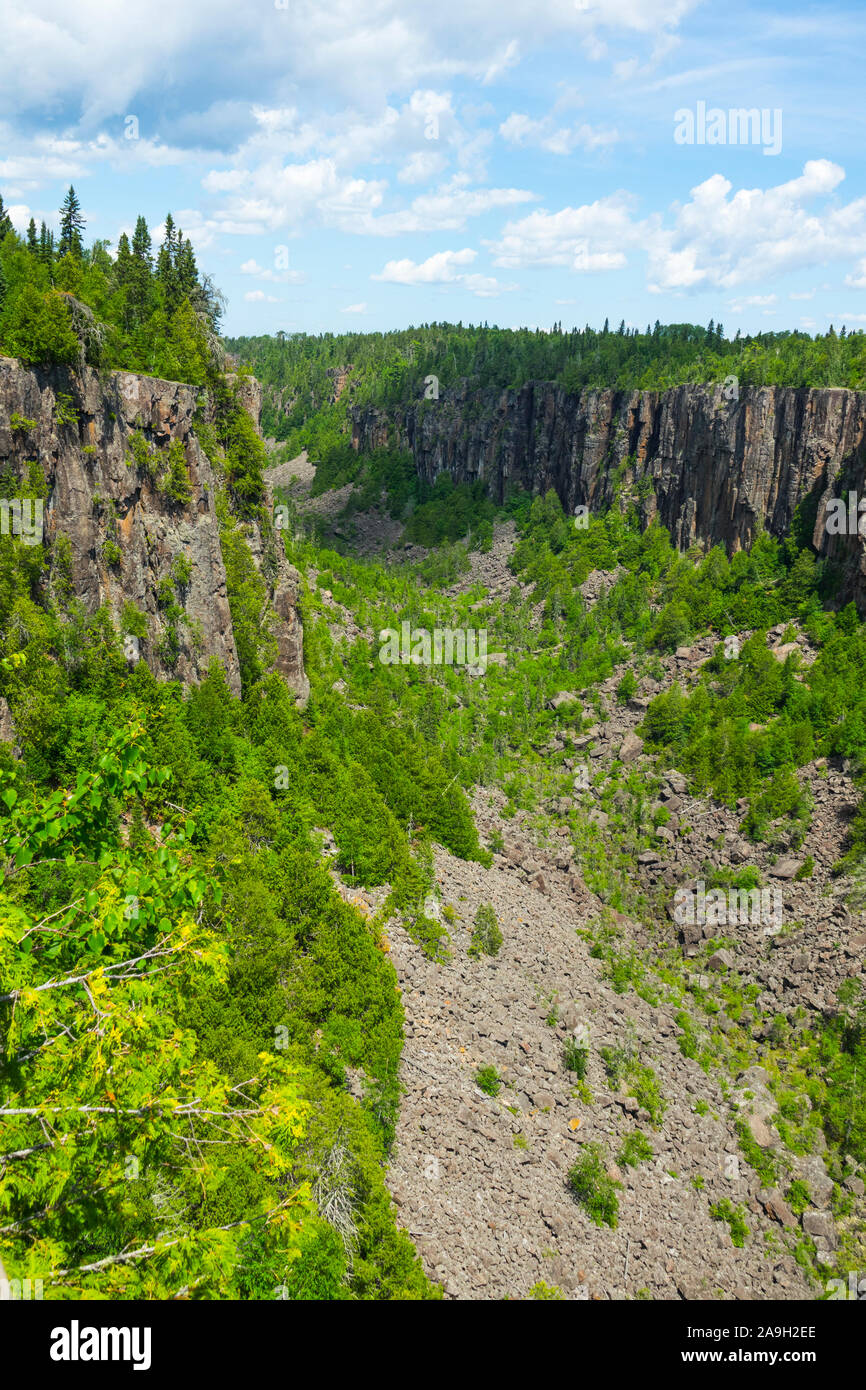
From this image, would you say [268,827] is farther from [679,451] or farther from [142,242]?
[679,451]

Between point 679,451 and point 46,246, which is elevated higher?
point 46,246

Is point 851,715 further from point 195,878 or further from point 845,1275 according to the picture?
point 195,878

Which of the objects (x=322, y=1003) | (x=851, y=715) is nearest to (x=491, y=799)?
(x=851, y=715)

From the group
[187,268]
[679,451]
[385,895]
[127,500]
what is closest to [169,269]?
[187,268]
